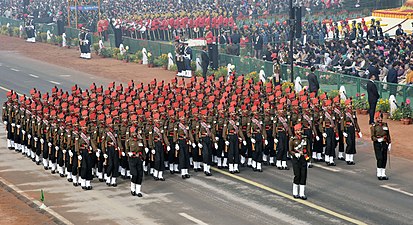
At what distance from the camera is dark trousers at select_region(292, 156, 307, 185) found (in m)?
25.3

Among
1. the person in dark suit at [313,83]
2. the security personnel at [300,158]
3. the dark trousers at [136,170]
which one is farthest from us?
the person in dark suit at [313,83]

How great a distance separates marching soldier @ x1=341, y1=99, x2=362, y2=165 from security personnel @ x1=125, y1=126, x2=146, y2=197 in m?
6.46

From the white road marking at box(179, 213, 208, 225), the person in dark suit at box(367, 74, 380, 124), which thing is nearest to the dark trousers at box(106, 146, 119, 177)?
the white road marking at box(179, 213, 208, 225)

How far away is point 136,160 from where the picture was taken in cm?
2616

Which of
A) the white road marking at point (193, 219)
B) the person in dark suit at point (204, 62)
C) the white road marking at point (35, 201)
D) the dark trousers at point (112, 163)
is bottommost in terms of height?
the white road marking at point (35, 201)

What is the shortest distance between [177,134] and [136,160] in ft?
8.71

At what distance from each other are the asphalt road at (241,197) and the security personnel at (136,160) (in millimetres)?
343

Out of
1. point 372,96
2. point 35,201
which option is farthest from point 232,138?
point 372,96

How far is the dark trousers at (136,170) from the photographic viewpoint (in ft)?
85.6

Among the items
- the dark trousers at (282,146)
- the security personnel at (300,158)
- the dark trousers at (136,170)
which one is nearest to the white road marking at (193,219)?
the dark trousers at (136,170)

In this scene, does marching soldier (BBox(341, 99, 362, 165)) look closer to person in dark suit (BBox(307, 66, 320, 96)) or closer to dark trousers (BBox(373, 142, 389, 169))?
dark trousers (BBox(373, 142, 389, 169))

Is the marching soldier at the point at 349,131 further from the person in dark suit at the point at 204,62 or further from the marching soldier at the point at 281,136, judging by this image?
the person in dark suit at the point at 204,62

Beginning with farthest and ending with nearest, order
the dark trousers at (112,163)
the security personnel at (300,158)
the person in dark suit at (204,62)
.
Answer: the person in dark suit at (204,62)
the dark trousers at (112,163)
the security personnel at (300,158)

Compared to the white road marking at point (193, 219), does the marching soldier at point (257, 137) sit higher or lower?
higher
